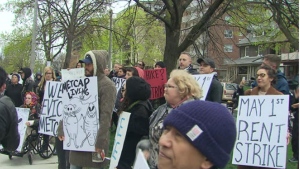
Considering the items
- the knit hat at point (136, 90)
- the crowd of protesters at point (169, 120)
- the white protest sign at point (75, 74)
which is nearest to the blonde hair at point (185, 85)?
the crowd of protesters at point (169, 120)

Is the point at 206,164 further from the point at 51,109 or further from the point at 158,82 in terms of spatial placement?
the point at 158,82

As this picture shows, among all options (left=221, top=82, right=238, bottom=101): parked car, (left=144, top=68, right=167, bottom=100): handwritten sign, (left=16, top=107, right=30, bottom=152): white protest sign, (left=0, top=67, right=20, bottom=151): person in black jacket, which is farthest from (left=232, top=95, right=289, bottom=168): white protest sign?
(left=221, top=82, right=238, bottom=101): parked car

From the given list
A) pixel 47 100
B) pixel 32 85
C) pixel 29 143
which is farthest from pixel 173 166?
pixel 32 85

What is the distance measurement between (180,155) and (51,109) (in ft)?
16.0

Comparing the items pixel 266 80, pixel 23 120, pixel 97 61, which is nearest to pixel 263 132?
pixel 266 80

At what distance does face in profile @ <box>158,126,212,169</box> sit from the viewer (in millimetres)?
1495

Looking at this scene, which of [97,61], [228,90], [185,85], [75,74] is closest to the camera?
[185,85]

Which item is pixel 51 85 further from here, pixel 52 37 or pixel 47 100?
pixel 52 37

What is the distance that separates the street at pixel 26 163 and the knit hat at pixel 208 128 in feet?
20.8

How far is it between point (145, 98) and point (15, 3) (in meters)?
26.4

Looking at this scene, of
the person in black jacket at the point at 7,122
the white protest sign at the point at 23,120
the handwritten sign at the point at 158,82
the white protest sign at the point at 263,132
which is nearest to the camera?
the person in black jacket at the point at 7,122

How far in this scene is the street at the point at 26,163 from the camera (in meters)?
7.50

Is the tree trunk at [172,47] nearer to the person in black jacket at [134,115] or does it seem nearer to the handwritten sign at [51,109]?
the handwritten sign at [51,109]

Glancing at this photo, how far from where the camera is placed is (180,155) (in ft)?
4.91
